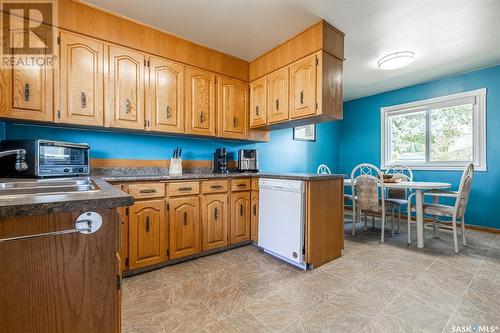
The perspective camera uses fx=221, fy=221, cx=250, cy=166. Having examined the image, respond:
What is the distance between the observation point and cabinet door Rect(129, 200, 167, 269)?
1989 millimetres

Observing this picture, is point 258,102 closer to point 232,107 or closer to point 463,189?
point 232,107

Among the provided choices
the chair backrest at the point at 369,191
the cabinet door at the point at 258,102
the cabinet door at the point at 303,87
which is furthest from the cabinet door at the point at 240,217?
the chair backrest at the point at 369,191

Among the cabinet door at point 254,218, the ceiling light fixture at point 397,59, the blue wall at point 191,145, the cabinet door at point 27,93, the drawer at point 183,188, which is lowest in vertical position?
the cabinet door at point 254,218

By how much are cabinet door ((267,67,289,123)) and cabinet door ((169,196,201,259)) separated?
1453mm

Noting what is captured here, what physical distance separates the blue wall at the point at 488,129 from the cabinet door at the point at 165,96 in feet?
13.5

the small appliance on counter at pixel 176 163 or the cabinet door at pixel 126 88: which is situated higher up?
the cabinet door at pixel 126 88

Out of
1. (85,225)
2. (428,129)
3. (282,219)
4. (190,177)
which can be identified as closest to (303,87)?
(282,219)

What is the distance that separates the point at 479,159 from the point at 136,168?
4983 millimetres

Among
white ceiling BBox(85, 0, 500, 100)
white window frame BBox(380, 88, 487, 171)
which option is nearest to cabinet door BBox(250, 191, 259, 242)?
white ceiling BBox(85, 0, 500, 100)

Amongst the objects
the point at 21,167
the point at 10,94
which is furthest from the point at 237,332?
the point at 10,94

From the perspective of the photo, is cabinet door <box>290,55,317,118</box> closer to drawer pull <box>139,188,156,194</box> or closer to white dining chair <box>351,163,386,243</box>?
white dining chair <box>351,163,386,243</box>

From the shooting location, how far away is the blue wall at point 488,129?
3.33m

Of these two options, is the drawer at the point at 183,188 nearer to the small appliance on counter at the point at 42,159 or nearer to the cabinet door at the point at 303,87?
A: the small appliance on counter at the point at 42,159

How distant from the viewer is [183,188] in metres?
2.28
